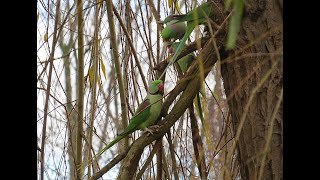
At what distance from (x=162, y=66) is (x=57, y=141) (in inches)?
18.1

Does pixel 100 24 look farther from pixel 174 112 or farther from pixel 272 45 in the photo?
pixel 272 45

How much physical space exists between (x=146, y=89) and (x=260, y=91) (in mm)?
489

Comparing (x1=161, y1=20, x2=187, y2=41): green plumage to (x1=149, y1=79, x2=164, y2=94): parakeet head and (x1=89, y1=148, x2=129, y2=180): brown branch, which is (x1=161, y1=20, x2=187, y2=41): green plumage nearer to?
(x1=149, y1=79, x2=164, y2=94): parakeet head

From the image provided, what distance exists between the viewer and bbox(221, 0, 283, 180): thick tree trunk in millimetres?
997

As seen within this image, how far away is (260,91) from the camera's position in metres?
1.03

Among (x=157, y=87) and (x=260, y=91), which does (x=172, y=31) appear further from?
(x=260, y=91)

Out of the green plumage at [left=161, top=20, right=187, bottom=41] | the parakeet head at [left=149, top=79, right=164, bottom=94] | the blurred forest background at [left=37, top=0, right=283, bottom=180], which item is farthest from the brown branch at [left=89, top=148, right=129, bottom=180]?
the green plumage at [left=161, top=20, right=187, bottom=41]

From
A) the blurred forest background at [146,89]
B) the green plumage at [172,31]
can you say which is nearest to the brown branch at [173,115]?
the blurred forest background at [146,89]

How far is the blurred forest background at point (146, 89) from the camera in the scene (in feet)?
3.40

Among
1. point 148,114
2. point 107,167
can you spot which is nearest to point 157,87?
point 148,114

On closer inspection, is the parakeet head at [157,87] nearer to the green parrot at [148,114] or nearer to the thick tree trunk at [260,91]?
the green parrot at [148,114]

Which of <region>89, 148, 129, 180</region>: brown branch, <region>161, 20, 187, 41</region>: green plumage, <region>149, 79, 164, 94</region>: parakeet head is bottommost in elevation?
<region>89, 148, 129, 180</region>: brown branch

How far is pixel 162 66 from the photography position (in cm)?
126
